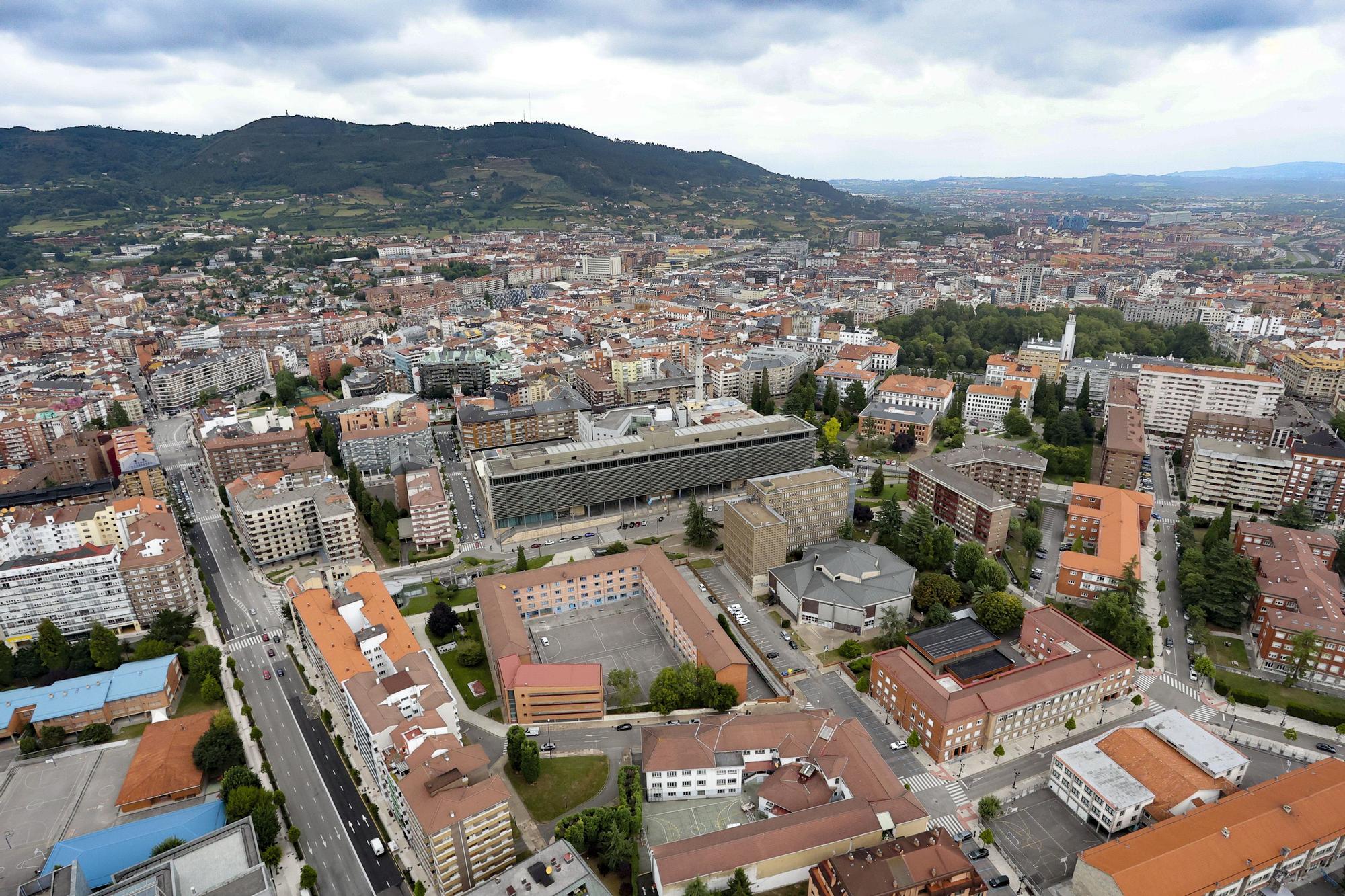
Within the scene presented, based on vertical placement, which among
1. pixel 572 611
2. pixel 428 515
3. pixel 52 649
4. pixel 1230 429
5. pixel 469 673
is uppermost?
pixel 1230 429

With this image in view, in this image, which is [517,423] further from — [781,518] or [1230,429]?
[1230,429]

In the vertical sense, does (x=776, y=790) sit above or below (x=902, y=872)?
below

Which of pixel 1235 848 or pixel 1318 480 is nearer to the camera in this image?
pixel 1235 848

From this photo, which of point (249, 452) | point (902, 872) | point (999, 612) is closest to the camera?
point (902, 872)

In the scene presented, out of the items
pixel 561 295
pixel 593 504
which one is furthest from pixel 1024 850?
pixel 561 295

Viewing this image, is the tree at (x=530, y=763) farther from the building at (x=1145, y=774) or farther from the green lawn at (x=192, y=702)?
the building at (x=1145, y=774)

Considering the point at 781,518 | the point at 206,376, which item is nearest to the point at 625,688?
the point at 781,518

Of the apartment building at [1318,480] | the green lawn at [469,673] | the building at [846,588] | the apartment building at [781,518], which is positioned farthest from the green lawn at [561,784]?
the apartment building at [1318,480]
